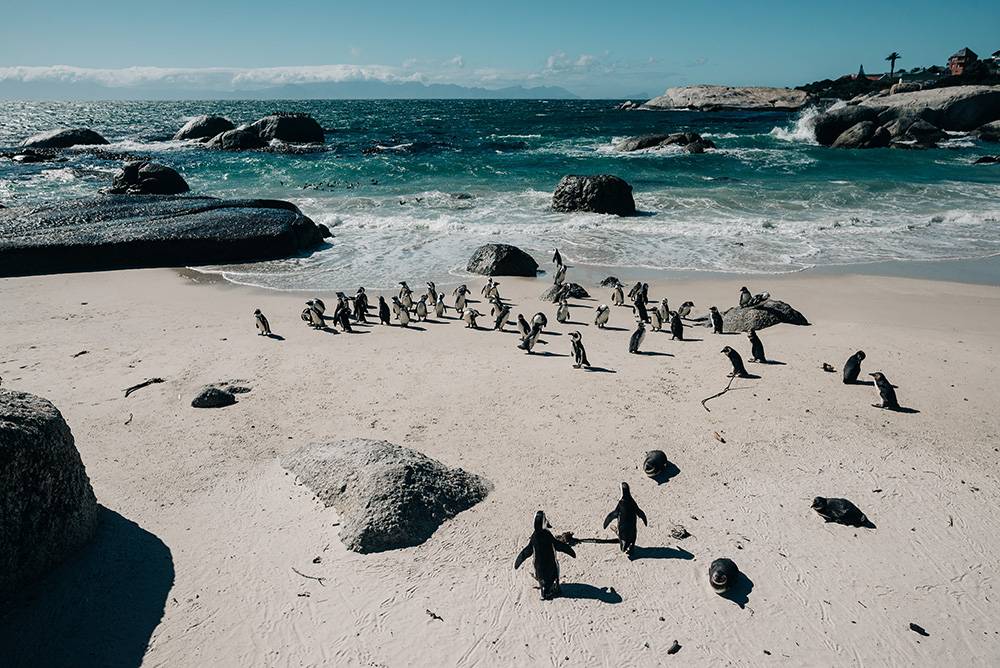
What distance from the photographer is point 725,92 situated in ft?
365

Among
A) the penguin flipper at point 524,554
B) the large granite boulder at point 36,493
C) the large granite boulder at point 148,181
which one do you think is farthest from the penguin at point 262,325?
the large granite boulder at point 148,181

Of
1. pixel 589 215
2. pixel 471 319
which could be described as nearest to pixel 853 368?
pixel 471 319

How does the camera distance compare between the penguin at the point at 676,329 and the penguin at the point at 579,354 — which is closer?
the penguin at the point at 579,354

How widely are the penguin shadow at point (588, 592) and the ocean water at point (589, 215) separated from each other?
12555 mm

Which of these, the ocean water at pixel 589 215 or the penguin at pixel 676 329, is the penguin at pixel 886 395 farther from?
the ocean water at pixel 589 215

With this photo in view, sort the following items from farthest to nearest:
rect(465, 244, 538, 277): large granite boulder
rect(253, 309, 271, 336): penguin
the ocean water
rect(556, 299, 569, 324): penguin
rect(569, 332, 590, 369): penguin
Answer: the ocean water < rect(465, 244, 538, 277): large granite boulder < rect(556, 299, 569, 324): penguin < rect(253, 309, 271, 336): penguin < rect(569, 332, 590, 369): penguin

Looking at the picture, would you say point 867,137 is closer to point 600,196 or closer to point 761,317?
point 600,196

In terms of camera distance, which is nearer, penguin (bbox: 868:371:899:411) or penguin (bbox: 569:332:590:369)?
penguin (bbox: 868:371:899:411)

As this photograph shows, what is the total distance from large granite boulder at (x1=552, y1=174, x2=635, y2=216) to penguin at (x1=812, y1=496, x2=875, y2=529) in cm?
1997

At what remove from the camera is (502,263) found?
1786 centimetres

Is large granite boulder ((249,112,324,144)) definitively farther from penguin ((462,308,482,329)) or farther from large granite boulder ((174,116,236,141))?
penguin ((462,308,482,329))

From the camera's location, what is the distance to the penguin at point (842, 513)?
663 cm

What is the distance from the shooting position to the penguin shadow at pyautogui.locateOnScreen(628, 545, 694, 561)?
6.24 metres

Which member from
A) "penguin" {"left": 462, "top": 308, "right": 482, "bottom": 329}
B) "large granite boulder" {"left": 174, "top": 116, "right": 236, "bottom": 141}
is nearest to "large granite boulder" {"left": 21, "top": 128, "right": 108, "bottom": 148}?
"large granite boulder" {"left": 174, "top": 116, "right": 236, "bottom": 141}
